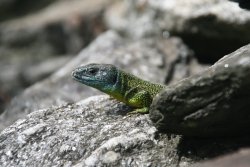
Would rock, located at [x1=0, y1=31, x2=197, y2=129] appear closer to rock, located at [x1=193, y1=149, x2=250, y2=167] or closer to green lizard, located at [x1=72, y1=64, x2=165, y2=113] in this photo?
green lizard, located at [x1=72, y1=64, x2=165, y2=113]

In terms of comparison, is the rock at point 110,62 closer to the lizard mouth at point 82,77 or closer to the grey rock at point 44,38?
the lizard mouth at point 82,77

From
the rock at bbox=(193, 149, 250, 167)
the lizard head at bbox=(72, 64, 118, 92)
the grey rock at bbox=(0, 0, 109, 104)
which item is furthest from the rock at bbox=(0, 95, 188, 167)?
the grey rock at bbox=(0, 0, 109, 104)

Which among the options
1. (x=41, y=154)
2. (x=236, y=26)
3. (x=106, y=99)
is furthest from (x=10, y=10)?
(x=41, y=154)

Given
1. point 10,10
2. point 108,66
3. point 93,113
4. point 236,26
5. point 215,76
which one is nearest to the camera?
point 215,76

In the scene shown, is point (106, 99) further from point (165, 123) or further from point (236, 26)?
point (236, 26)

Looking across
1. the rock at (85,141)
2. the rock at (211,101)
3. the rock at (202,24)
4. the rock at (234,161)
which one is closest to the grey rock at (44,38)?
the rock at (202,24)

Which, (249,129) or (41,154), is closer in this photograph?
(249,129)

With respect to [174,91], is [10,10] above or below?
below

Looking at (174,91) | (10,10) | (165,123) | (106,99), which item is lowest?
(10,10)
